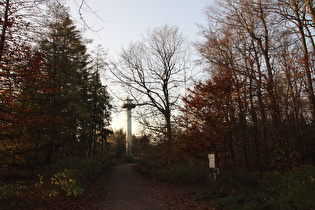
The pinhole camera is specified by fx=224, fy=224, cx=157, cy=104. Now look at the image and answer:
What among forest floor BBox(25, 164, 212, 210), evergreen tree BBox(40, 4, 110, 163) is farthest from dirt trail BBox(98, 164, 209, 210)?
evergreen tree BBox(40, 4, 110, 163)

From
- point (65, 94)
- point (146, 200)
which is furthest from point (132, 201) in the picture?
point (65, 94)

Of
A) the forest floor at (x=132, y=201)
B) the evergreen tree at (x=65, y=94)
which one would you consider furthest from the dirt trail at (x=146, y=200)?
the evergreen tree at (x=65, y=94)

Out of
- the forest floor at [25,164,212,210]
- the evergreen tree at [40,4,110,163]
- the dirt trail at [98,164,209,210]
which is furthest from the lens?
the evergreen tree at [40,4,110,163]

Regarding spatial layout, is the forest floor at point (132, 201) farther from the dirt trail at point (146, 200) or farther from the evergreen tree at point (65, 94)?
the evergreen tree at point (65, 94)

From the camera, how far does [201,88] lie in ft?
41.3

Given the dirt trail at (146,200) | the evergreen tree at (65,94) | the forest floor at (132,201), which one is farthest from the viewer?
the evergreen tree at (65,94)

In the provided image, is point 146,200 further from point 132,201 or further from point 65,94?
point 65,94

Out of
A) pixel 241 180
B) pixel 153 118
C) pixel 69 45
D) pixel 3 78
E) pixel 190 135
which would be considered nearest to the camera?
pixel 3 78

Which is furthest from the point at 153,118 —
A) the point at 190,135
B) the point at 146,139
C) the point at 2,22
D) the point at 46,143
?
the point at 2,22

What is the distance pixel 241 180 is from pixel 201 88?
5.17 m

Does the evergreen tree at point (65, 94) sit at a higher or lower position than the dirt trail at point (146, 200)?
higher

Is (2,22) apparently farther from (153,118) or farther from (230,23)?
(153,118)

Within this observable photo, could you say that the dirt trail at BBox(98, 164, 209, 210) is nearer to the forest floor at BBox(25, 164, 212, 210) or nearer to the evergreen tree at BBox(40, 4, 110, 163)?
the forest floor at BBox(25, 164, 212, 210)

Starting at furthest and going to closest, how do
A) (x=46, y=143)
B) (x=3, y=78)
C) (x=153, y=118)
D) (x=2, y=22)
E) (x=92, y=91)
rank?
1. (x=92, y=91)
2. (x=153, y=118)
3. (x=46, y=143)
4. (x=3, y=78)
5. (x=2, y=22)
